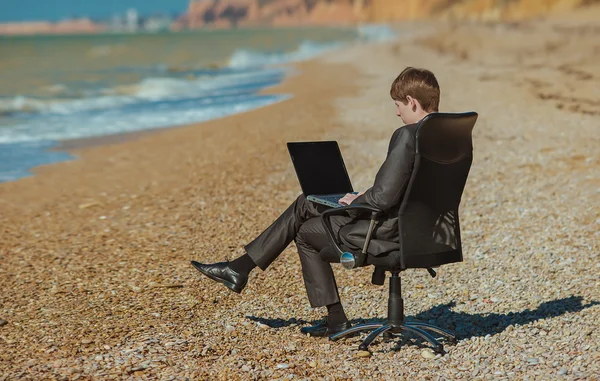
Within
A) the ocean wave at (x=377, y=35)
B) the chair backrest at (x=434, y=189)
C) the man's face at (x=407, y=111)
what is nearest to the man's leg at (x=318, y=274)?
the chair backrest at (x=434, y=189)

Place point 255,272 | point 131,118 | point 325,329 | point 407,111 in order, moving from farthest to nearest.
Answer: point 131,118
point 255,272
point 325,329
point 407,111

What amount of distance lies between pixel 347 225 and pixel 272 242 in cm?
49

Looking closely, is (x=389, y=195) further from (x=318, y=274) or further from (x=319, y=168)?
(x=318, y=274)

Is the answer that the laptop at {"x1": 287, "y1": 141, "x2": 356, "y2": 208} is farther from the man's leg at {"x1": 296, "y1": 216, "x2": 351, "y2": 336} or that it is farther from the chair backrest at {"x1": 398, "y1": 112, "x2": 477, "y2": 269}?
the chair backrest at {"x1": 398, "y1": 112, "x2": 477, "y2": 269}

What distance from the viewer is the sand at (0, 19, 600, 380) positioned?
4.23m

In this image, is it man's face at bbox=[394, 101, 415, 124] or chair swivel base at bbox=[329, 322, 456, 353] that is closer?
man's face at bbox=[394, 101, 415, 124]

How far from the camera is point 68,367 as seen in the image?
4082mm

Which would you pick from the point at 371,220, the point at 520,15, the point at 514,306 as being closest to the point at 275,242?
the point at 371,220

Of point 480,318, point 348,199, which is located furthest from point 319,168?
point 480,318

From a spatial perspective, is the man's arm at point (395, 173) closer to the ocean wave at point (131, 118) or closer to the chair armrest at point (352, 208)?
the chair armrest at point (352, 208)

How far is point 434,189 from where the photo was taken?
3.99 meters

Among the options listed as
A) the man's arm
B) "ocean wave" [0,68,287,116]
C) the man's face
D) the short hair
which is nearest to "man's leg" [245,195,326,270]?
the man's arm

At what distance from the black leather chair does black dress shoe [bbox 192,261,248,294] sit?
586 mm

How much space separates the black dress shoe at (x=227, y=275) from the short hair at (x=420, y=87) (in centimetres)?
145
